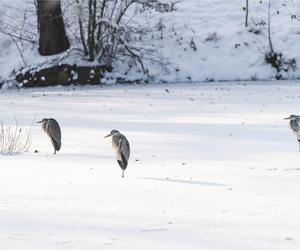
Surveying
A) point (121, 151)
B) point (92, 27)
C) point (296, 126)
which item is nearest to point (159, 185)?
point (121, 151)

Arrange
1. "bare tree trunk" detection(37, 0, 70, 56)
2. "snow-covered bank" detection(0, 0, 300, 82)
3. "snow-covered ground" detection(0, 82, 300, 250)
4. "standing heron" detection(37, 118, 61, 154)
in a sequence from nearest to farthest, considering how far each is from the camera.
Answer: "snow-covered ground" detection(0, 82, 300, 250) → "standing heron" detection(37, 118, 61, 154) → "bare tree trunk" detection(37, 0, 70, 56) → "snow-covered bank" detection(0, 0, 300, 82)

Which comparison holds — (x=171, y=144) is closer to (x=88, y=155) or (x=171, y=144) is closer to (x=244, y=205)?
(x=88, y=155)

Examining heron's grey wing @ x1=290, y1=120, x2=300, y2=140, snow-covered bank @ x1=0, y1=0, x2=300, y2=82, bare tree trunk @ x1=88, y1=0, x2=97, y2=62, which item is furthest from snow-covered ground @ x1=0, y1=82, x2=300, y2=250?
snow-covered bank @ x1=0, y1=0, x2=300, y2=82

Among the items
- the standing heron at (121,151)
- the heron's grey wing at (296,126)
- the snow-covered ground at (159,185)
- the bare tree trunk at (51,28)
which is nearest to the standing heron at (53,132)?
the snow-covered ground at (159,185)

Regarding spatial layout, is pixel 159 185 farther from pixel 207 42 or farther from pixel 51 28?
pixel 207 42

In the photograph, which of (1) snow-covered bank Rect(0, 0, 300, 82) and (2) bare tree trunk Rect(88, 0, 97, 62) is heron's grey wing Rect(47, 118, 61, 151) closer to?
(2) bare tree trunk Rect(88, 0, 97, 62)

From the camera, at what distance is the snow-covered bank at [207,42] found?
2656 cm

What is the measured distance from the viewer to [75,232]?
5.98 m

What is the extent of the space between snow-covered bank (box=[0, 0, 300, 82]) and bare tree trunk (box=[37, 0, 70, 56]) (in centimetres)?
52

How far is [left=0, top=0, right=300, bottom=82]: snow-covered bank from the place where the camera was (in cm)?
2656

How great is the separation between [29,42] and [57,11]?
89.7 inches

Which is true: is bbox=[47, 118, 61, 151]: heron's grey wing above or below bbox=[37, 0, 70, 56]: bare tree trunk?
below

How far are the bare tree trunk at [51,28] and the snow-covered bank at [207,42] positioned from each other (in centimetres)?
52

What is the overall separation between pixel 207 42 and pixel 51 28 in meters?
5.80
